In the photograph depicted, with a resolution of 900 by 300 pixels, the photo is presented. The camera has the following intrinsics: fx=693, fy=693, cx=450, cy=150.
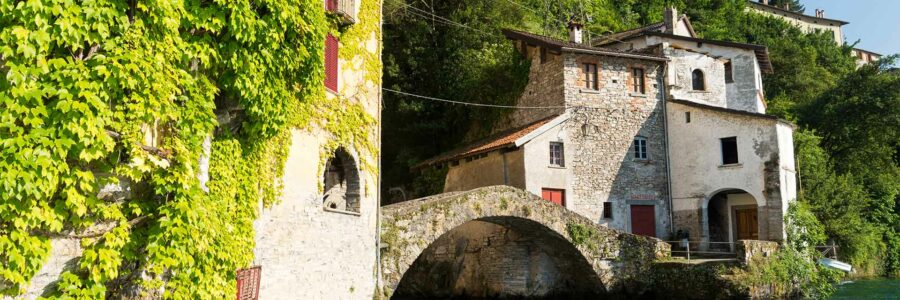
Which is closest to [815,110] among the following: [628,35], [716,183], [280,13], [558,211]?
[628,35]

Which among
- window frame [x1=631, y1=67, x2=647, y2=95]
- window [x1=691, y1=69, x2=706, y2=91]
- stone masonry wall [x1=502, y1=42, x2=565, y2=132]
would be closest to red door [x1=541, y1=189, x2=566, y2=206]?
stone masonry wall [x1=502, y1=42, x2=565, y2=132]

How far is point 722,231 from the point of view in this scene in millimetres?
27609

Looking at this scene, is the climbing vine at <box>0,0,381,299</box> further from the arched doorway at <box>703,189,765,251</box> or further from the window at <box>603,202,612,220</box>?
the arched doorway at <box>703,189,765,251</box>

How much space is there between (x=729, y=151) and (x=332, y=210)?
17.5 meters

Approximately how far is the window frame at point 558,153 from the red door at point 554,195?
0.93 m

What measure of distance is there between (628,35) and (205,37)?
24931 mm

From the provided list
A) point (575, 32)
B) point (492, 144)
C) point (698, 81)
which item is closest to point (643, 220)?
point (492, 144)

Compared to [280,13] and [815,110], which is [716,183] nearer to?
[815,110]

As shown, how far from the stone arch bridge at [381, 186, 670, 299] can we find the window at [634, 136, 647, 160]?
15.5 ft

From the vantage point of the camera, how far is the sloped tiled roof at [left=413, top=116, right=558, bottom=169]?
76.7 feet

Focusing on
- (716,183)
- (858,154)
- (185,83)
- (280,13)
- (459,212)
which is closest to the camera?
(185,83)

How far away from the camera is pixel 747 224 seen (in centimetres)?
2645

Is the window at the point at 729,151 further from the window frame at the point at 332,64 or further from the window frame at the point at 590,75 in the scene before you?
the window frame at the point at 332,64

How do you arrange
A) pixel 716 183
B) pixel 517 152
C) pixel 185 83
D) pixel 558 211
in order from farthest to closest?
pixel 716 183 → pixel 517 152 → pixel 558 211 → pixel 185 83
